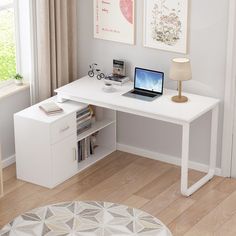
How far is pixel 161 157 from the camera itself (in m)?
5.77

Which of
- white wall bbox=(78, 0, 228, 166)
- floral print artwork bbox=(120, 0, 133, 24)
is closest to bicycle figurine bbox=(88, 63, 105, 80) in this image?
white wall bbox=(78, 0, 228, 166)

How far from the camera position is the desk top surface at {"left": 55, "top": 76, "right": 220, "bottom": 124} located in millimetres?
5016

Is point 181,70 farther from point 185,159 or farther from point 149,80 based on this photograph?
point 185,159

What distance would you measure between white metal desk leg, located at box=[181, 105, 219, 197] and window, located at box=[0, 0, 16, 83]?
1.63m

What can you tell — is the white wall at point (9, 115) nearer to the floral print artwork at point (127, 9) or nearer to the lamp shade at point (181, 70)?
the floral print artwork at point (127, 9)

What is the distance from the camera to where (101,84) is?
5.64 meters

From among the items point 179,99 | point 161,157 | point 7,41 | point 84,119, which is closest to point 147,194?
point 161,157

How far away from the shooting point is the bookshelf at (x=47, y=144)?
17.1 ft

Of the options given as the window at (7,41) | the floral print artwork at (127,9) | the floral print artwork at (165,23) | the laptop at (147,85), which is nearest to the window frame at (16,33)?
the window at (7,41)

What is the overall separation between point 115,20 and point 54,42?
1.72 ft

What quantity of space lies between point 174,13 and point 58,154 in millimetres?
1399

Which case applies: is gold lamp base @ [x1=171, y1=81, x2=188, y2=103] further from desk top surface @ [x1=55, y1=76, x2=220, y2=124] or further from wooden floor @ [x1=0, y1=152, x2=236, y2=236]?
wooden floor @ [x1=0, y1=152, x2=236, y2=236]

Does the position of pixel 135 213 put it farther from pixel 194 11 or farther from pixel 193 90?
pixel 194 11

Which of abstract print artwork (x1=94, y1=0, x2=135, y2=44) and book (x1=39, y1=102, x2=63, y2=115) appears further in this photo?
abstract print artwork (x1=94, y1=0, x2=135, y2=44)
